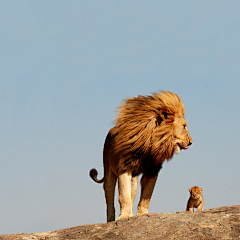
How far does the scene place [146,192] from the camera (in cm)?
823

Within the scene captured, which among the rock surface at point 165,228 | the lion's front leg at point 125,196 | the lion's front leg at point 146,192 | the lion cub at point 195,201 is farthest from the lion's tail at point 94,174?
the lion cub at point 195,201

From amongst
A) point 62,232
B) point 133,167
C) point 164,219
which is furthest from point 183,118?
point 62,232

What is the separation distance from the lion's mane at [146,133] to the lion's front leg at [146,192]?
17 centimetres

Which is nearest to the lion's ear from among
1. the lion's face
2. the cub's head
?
the lion's face

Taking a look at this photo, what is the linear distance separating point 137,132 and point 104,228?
1.84 metres

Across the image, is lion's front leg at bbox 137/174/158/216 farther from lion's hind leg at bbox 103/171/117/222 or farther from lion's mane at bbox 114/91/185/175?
lion's hind leg at bbox 103/171/117/222

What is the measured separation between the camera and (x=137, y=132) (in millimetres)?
7984

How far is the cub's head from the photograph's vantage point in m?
13.1

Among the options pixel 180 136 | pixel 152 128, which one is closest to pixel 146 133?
pixel 152 128

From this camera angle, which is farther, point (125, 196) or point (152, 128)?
point (152, 128)

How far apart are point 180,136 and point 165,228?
2.10 metres

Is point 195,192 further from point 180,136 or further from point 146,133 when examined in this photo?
point 146,133

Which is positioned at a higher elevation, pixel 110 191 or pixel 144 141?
pixel 144 141

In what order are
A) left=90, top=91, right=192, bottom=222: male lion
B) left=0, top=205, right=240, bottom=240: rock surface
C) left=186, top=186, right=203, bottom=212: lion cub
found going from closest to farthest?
left=0, top=205, right=240, bottom=240: rock surface < left=90, top=91, right=192, bottom=222: male lion < left=186, top=186, right=203, bottom=212: lion cub
